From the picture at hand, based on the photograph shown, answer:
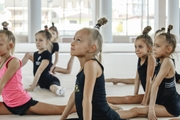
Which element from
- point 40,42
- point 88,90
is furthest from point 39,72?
point 88,90

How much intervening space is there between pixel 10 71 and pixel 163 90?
151 centimetres

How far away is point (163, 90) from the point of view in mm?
3406

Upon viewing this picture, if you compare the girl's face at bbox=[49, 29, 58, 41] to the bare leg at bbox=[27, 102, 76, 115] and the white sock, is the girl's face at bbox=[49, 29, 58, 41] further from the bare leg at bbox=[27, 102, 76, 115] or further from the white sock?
the bare leg at bbox=[27, 102, 76, 115]

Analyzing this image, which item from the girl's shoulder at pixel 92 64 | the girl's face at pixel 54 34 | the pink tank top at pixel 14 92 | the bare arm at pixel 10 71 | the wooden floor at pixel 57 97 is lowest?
the wooden floor at pixel 57 97

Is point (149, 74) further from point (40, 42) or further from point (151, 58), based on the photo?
point (40, 42)

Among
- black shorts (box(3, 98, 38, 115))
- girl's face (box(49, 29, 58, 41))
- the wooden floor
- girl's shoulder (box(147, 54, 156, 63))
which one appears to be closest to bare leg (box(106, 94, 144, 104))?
the wooden floor

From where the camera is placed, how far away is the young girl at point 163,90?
129 inches

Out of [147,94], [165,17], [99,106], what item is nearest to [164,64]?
[147,94]

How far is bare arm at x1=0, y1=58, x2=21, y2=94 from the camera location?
325 centimetres

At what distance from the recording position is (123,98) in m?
3.94

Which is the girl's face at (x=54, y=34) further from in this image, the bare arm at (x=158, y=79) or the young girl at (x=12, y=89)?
the bare arm at (x=158, y=79)

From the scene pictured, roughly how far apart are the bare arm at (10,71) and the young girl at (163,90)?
3.60 feet

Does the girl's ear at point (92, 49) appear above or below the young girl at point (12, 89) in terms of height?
above

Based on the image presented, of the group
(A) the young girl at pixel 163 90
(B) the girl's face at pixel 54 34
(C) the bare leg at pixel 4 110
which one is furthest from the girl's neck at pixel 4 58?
(B) the girl's face at pixel 54 34
